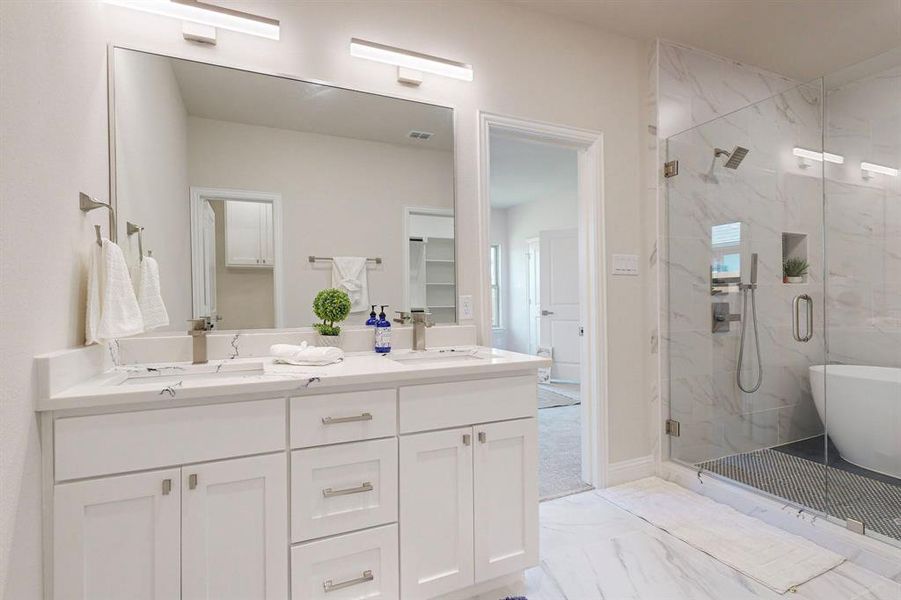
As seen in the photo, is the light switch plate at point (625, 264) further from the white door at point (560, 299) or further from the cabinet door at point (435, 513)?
the white door at point (560, 299)

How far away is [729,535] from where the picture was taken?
1.96 meters

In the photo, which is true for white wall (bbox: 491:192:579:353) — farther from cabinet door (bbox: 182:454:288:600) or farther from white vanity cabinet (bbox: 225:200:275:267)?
cabinet door (bbox: 182:454:288:600)

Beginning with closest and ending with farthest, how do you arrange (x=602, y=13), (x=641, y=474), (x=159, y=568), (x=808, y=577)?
(x=159, y=568)
(x=808, y=577)
(x=602, y=13)
(x=641, y=474)

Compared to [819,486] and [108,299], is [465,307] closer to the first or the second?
[108,299]

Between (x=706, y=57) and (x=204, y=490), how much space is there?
351 centimetres

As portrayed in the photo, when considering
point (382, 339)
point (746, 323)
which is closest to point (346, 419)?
point (382, 339)

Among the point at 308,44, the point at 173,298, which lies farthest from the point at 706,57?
the point at 173,298

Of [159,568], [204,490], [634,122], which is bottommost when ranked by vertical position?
[159,568]

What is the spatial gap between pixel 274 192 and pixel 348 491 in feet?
4.05

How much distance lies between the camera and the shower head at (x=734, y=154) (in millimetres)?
2658

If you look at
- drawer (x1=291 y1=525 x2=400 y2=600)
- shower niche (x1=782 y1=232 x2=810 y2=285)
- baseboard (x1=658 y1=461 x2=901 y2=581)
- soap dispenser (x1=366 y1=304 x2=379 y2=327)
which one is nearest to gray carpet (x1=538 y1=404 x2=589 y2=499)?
baseboard (x1=658 y1=461 x2=901 y2=581)

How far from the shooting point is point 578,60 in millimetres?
2461

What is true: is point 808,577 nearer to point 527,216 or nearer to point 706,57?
point 706,57

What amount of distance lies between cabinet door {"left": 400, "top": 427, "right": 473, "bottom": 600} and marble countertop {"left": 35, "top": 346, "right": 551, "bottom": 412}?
0.22m
